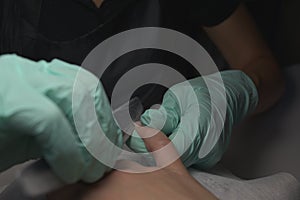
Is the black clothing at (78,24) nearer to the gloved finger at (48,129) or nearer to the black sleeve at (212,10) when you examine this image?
the black sleeve at (212,10)

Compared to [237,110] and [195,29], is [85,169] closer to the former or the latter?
[237,110]

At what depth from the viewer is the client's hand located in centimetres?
50

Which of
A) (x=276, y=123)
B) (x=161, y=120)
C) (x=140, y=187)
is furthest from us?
(x=276, y=123)

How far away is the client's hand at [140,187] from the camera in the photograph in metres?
0.50

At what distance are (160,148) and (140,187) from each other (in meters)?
0.10

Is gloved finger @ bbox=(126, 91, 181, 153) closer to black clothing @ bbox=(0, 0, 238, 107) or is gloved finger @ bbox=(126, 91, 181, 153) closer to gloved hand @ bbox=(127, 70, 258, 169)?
gloved hand @ bbox=(127, 70, 258, 169)

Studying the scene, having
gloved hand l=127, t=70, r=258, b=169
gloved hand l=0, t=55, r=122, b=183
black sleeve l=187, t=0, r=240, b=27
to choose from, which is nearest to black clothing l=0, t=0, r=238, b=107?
black sleeve l=187, t=0, r=240, b=27

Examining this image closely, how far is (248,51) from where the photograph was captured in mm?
990

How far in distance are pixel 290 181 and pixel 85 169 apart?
0.36 m

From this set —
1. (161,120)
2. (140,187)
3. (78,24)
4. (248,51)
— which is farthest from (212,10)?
(140,187)

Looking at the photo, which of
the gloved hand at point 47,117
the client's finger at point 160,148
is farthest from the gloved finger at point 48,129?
the client's finger at point 160,148

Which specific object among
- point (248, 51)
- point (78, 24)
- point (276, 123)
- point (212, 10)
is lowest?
point (276, 123)

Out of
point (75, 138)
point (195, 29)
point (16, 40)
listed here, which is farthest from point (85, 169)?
point (195, 29)

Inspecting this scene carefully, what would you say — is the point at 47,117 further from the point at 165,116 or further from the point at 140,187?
the point at 165,116
